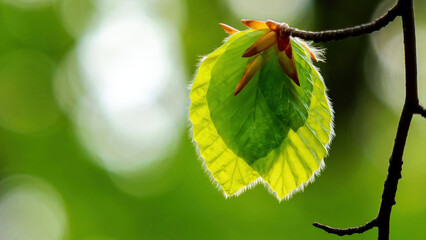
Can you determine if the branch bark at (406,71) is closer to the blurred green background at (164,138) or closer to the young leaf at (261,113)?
the young leaf at (261,113)

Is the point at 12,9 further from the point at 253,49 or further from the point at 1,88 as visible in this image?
the point at 253,49

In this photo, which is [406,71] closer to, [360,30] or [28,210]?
[360,30]

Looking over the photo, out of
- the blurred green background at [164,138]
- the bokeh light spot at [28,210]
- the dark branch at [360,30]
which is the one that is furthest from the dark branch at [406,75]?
the bokeh light spot at [28,210]

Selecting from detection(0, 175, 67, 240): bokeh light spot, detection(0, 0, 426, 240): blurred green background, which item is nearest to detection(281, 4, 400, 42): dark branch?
detection(0, 0, 426, 240): blurred green background

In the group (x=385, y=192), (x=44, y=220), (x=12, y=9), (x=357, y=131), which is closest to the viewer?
(x=385, y=192)

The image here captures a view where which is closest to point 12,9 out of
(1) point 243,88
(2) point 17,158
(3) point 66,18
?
(3) point 66,18

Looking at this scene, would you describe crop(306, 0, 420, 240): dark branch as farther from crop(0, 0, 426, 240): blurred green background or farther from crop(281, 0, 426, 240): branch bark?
crop(0, 0, 426, 240): blurred green background
